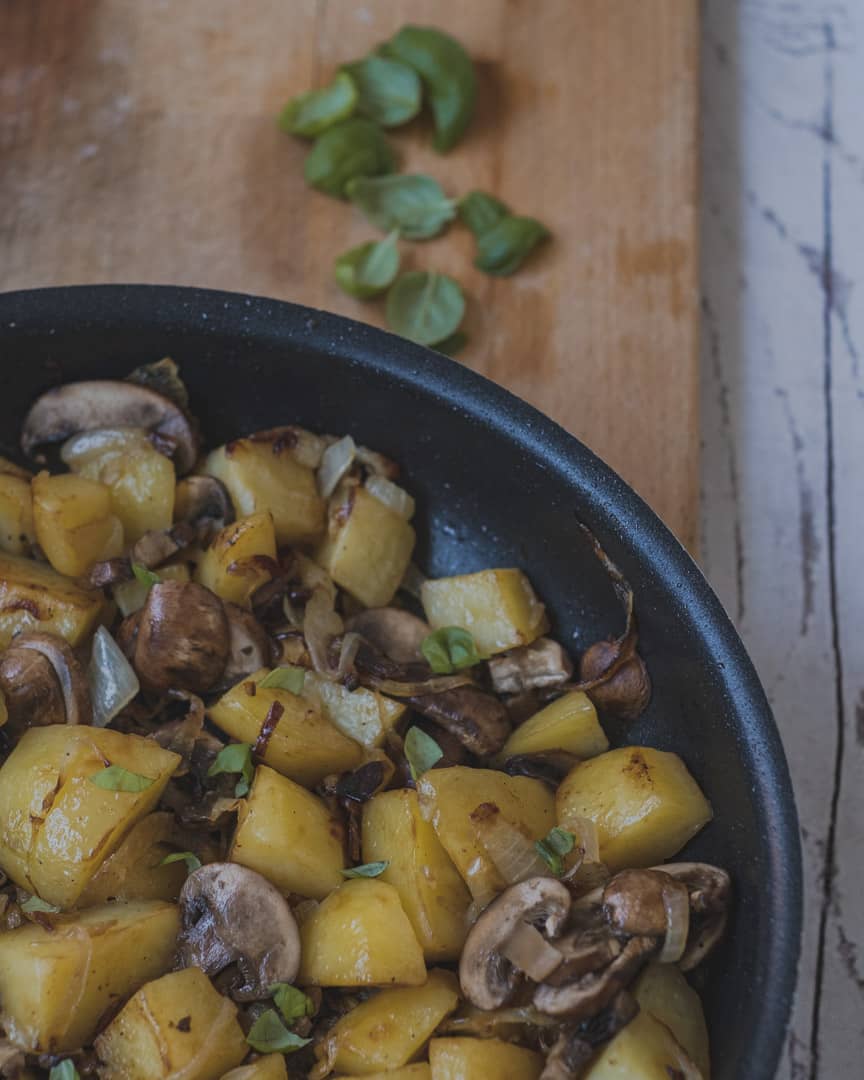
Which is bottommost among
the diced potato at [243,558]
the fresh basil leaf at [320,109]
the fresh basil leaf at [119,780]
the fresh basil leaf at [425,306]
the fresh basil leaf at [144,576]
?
the fresh basil leaf at [119,780]

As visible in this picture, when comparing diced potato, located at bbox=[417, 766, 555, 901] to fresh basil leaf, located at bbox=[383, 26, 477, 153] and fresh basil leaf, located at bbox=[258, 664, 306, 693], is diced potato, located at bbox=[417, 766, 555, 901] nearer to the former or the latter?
fresh basil leaf, located at bbox=[258, 664, 306, 693]

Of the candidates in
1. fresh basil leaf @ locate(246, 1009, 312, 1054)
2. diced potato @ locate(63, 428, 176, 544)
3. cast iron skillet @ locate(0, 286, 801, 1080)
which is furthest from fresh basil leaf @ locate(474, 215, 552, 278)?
fresh basil leaf @ locate(246, 1009, 312, 1054)

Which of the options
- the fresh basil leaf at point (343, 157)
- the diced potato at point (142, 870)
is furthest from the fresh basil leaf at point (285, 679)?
the fresh basil leaf at point (343, 157)

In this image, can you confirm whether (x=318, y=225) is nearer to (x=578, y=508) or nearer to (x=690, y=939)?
(x=578, y=508)

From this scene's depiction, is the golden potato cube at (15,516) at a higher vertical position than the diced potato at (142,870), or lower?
higher

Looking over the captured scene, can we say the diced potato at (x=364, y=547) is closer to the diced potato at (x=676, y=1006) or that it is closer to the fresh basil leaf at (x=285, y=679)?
the fresh basil leaf at (x=285, y=679)

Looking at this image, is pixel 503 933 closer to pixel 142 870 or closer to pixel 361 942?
pixel 361 942

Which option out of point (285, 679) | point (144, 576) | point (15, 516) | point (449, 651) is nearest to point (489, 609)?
point (449, 651)

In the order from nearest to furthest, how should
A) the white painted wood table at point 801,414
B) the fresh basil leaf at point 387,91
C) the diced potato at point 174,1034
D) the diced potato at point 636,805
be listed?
1. the diced potato at point 174,1034
2. the diced potato at point 636,805
3. the white painted wood table at point 801,414
4. the fresh basil leaf at point 387,91
